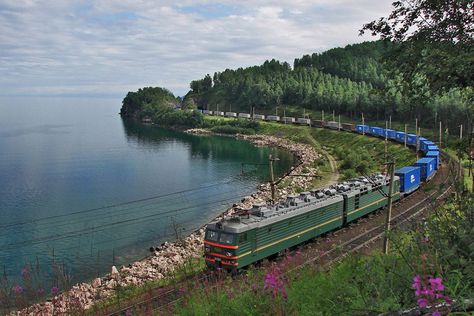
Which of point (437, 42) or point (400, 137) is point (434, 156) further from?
point (437, 42)

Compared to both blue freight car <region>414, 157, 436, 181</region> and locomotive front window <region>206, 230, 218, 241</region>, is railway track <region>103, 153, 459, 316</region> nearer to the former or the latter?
locomotive front window <region>206, 230, 218, 241</region>

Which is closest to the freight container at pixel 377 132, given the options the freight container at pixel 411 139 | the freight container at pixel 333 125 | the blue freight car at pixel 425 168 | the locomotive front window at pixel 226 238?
the freight container at pixel 411 139

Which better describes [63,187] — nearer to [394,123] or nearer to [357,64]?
[394,123]

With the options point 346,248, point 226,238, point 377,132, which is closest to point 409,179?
point 346,248

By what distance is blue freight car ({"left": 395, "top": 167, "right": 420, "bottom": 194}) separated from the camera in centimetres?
4066

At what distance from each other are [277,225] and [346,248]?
14.5 ft

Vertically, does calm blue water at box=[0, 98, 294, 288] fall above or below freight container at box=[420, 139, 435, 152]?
below

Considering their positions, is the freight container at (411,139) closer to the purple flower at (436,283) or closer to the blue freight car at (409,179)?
the blue freight car at (409,179)

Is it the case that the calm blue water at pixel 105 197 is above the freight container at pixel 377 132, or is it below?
below

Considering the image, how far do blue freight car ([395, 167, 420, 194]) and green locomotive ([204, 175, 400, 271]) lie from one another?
8.75m

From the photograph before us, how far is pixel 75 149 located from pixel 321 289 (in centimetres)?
10001

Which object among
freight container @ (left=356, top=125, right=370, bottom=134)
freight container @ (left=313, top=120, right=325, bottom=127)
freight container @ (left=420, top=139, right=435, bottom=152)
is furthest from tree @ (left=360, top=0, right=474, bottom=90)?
freight container @ (left=313, top=120, right=325, bottom=127)

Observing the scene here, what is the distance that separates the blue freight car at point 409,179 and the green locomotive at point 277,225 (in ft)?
28.7

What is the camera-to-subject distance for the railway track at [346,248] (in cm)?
1036
